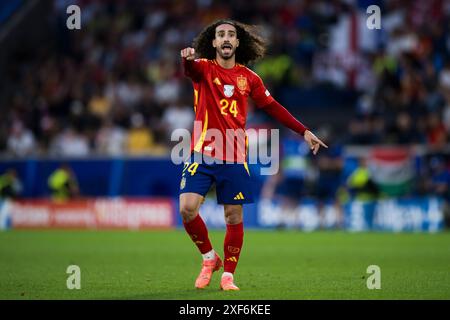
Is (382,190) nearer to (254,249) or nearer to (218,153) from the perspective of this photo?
(254,249)

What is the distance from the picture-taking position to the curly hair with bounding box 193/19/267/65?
9.94 meters

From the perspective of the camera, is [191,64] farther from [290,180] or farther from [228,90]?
[290,180]

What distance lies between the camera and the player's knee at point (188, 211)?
9336 mm

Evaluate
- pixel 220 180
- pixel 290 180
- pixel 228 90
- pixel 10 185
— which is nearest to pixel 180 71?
pixel 290 180

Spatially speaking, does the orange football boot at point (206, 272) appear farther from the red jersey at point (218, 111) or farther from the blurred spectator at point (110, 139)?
the blurred spectator at point (110, 139)

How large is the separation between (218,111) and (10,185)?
1727 centimetres

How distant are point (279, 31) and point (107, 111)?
5493 millimetres

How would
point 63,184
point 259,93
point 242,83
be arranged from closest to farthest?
point 242,83
point 259,93
point 63,184

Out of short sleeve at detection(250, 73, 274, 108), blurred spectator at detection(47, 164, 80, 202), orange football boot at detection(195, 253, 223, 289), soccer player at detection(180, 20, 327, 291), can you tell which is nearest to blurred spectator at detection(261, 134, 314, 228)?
blurred spectator at detection(47, 164, 80, 202)

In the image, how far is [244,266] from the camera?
41.5 feet

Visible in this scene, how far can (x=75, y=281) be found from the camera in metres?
9.94

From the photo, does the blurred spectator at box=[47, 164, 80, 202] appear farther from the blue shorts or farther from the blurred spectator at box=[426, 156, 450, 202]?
the blue shorts

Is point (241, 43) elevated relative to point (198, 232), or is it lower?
elevated
